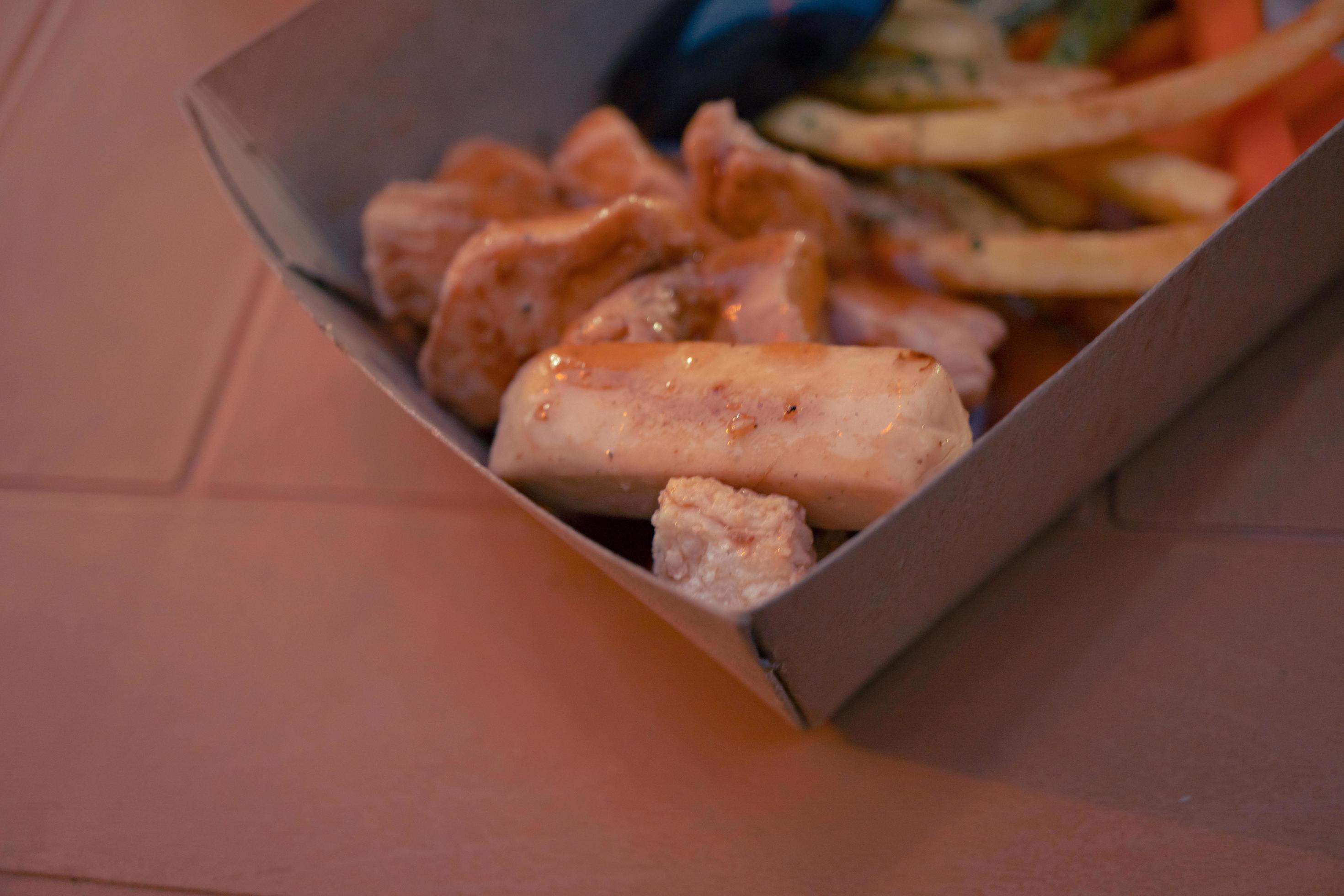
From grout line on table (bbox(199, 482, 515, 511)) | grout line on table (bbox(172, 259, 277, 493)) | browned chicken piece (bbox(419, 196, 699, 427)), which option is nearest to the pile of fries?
browned chicken piece (bbox(419, 196, 699, 427))

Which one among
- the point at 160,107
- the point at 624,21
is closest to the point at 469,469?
the point at 624,21

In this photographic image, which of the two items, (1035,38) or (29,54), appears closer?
(1035,38)

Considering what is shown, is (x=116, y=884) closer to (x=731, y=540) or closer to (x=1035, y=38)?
(x=731, y=540)

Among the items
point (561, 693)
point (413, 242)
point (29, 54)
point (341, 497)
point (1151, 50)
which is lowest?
point (561, 693)

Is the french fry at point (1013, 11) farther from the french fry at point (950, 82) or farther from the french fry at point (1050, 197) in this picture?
the french fry at point (1050, 197)

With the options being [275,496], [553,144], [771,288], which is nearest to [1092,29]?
[771,288]

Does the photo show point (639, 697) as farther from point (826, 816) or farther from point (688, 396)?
point (688, 396)

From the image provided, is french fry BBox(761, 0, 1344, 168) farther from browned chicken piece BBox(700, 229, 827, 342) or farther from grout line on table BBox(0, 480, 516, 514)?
grout line on table BBox(0, 480, 516, 514)
